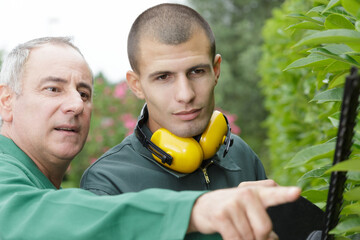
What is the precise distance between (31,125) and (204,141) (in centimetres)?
90

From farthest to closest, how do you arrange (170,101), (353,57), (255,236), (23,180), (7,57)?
1. (7,57)
2. (170,101)
3. (23,180)
4. (353,57)
5. (255,236)

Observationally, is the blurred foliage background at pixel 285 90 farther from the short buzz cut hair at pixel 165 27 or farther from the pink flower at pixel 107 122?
the short buzz cut hair at pixel 165 27

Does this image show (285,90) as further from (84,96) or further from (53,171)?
(53,171)

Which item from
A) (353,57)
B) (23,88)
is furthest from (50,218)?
(23,88)

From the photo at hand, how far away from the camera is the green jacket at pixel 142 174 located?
174 centimetres

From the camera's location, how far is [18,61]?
214 centimetres

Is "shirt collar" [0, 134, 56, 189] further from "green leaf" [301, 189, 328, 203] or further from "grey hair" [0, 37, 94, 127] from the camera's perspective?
"green leaf" [301, 189, 328, 203]

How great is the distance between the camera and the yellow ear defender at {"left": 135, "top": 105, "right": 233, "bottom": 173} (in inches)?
68.2

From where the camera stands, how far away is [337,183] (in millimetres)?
925

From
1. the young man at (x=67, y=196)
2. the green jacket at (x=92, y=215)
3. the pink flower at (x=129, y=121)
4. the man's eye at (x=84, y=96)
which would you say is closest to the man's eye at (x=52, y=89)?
the young man at (x=67, y=196)

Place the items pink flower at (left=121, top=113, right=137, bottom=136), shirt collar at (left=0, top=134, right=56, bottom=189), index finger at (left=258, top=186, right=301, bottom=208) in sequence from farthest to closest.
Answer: pink flower at (left=121, top=113, right=137, bottom=136), shirt collar at (left=0, top=134, right=56, bottom=189), index finger at (left=258, top=186, right=301, bottom=208)

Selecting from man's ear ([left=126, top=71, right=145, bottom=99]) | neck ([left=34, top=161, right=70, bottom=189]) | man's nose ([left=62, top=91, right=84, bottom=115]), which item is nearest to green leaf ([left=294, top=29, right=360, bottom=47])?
man's ear ([left=126, top=71, right=145, bottom=99])

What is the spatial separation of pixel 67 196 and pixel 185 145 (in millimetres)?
720

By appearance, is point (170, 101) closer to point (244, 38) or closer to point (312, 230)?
point (312, 230)
